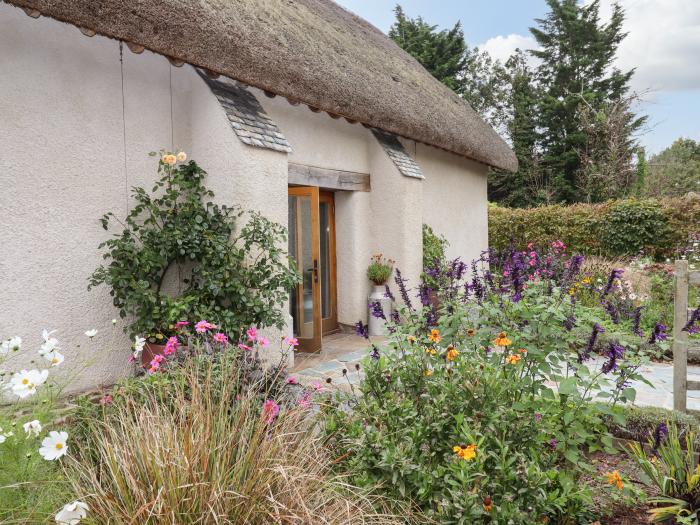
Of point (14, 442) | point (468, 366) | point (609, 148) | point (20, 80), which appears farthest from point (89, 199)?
point (609, 148)

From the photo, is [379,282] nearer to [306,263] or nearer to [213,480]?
[306,263]

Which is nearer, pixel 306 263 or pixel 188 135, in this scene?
pixel 188 135

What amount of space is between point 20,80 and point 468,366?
380 centimetres

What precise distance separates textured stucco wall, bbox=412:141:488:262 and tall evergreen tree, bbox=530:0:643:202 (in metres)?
12.3

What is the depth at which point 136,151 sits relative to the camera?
448 centimetres

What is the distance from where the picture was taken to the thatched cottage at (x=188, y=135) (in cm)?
372

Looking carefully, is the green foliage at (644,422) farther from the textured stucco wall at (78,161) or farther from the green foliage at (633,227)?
the green foliage at (633,227)

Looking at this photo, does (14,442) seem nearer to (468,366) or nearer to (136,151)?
(468,366)

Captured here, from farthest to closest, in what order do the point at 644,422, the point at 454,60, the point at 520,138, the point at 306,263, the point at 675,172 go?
the point at 675,172 → the point at 520,138 → the point at 454,60 → the point at 306,263 → the point at 644,422

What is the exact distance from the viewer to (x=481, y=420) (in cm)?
221

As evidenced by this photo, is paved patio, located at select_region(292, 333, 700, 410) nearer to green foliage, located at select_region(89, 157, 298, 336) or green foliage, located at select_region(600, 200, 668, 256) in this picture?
green foliage, located at select_region(89, 157, 298, 336)

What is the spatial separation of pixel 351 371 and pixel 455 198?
565 centimetres

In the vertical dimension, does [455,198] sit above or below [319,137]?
below

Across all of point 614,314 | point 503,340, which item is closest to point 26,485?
point 503,340
